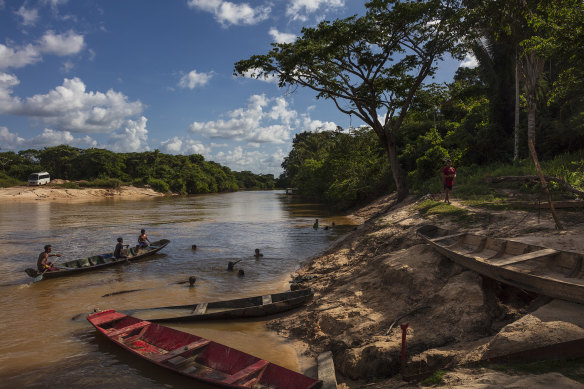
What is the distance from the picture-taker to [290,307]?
31.5ft

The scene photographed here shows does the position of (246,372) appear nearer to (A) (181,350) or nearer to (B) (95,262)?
(A) (181,350)

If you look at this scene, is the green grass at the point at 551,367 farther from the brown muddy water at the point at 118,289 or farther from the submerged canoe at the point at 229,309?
the submerged canoe at the point at 229,309

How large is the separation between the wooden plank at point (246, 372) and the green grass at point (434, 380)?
2.67 metres

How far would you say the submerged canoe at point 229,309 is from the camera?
9.12m

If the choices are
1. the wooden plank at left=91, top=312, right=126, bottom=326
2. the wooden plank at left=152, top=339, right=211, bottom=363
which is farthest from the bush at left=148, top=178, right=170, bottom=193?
the wooden plank at left=152, top=339, right=211, bottom=363

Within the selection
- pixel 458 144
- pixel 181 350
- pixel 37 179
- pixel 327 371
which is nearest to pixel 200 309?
pixel 181 350

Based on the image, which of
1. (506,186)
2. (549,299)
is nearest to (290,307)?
(549,299)

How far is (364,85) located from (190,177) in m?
80.6

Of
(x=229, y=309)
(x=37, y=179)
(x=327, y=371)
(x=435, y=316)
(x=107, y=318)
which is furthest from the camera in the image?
(x=37, y=179)

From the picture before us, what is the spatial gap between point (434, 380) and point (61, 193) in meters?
69.7

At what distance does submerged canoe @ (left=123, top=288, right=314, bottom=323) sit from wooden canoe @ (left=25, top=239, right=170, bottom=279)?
245 inches

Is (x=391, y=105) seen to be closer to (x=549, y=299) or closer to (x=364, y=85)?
(x=364, y=85)

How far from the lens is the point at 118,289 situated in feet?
41.4

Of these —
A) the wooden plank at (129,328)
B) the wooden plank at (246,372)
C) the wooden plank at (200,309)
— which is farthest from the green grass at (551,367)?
the wooden plank at (129,328)
